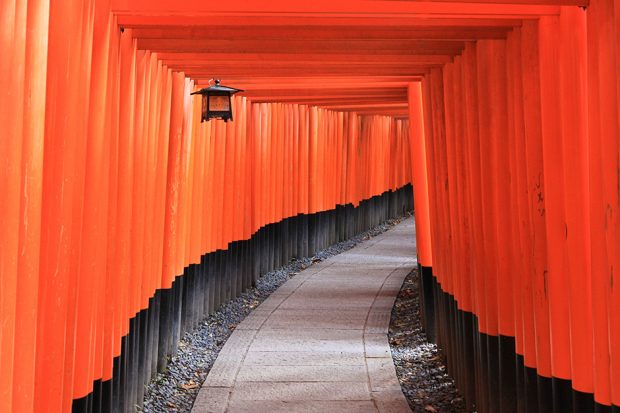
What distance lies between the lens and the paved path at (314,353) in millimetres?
8141

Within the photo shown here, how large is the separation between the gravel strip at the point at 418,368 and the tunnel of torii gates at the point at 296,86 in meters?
0.20

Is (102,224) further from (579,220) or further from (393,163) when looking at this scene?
(393,163)

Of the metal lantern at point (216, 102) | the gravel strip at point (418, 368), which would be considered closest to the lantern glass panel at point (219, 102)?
the metal lantern at point (216, 102)

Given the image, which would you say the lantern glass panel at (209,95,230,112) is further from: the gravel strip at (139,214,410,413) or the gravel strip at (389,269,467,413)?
the gravel strip at (389,269,467,413)

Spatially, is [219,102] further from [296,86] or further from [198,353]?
[198,353]

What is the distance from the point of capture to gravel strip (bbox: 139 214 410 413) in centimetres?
830

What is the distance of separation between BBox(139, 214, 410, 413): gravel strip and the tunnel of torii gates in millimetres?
232

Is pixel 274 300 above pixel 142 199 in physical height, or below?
below

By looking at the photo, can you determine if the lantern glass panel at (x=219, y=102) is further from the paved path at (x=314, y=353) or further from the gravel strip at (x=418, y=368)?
the gravel strip at (x=418, y=368)

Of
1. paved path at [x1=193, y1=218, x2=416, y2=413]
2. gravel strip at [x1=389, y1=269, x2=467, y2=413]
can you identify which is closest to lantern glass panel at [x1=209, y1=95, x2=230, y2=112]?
paved path at [x1=193, y1=218, x2=416, y2=413]

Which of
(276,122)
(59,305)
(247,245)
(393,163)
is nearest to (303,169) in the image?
(276,122)

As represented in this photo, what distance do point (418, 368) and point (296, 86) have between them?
383cm

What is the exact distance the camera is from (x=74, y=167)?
490 centimetres

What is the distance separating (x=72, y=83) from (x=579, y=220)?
2858 mm
